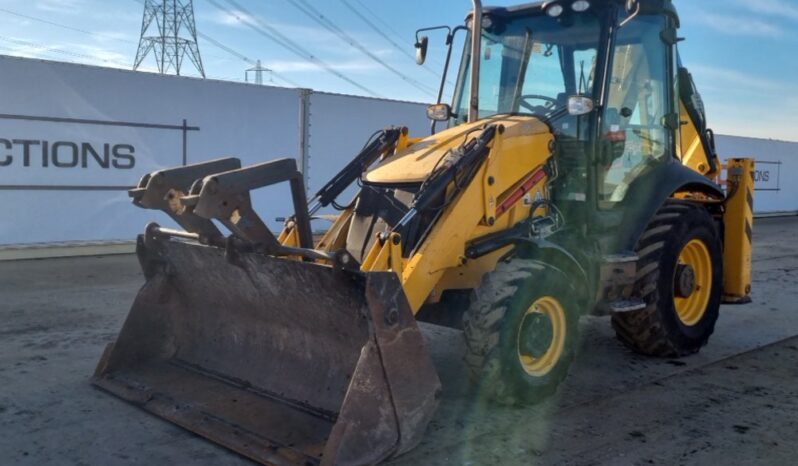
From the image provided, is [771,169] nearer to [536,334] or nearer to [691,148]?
[691,148]

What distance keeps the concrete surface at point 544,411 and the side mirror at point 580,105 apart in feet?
6.30

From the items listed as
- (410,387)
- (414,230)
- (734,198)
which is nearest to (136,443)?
(410,387)

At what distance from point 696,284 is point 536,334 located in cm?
242

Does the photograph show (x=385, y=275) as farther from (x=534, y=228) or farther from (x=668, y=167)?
(x=668, y=167)

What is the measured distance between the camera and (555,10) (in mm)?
5727

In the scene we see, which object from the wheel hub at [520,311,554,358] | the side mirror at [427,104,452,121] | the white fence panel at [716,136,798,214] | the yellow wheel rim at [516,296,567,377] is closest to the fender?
the yellow wheel rim at [516,296,567,377]

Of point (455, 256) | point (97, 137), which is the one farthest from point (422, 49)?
point (97, 137)

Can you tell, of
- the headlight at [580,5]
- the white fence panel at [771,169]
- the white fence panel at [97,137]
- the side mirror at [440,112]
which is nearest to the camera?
the headlight at [580,5]

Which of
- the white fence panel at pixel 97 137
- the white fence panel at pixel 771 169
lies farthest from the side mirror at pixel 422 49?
the white fence panel at pixel 771 169

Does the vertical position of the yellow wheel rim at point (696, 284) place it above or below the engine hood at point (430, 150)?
below

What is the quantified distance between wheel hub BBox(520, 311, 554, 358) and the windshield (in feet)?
5.53

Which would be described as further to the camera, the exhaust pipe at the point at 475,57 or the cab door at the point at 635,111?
the cab door at the point at 635,111

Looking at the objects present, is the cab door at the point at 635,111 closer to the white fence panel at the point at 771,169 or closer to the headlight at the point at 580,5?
the headlight at the point at 580,5

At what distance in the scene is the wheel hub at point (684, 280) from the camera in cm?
608
